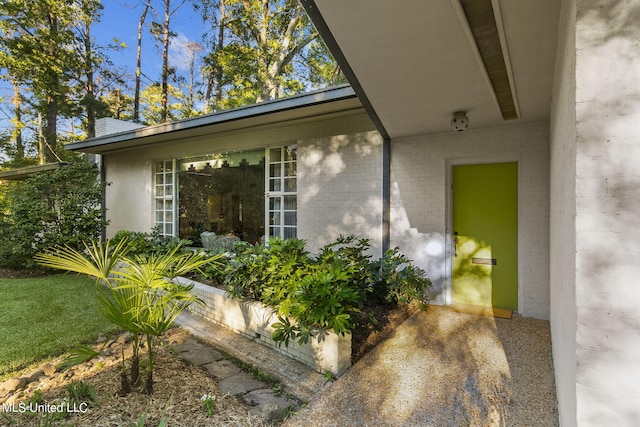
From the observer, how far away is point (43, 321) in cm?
410

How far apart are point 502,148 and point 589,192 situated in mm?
3524

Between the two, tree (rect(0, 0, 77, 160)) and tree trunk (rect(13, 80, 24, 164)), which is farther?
tree trunk (rect(13, 80, 24, 164))

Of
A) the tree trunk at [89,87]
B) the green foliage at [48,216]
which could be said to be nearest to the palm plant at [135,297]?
the green foliage at [48,216]

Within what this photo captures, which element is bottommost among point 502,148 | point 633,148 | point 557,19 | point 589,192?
point 589,192

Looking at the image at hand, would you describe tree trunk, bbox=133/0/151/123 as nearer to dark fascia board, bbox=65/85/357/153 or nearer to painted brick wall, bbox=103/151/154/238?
painted brick wall, bbox=103/151/154/238

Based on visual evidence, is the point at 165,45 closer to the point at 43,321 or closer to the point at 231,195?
the point at 231,195

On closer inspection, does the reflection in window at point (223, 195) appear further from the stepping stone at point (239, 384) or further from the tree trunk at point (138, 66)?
the tree trunk at point (138, 66)

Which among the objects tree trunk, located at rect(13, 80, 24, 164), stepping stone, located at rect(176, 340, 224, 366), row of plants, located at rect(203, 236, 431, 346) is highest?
tree trunk, located at rect(13, 80, 24, 164)

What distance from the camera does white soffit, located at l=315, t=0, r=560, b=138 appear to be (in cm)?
237

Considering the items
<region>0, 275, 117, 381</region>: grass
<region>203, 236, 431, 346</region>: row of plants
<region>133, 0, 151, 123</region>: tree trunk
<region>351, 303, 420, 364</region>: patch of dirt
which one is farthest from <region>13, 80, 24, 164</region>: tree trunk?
<region>351, 303, 420, 364</region>: patch of dirt

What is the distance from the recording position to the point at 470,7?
2.30 metres

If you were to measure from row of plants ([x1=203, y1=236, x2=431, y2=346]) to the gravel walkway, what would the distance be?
495 millimetres

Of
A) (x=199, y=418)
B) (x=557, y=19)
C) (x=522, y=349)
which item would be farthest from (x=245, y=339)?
(x=557, y=19)

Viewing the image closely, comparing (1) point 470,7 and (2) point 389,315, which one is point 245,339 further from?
(1) point 470,7
